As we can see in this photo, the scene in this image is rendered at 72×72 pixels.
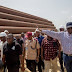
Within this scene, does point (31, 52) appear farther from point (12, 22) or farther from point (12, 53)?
point (12, 22)

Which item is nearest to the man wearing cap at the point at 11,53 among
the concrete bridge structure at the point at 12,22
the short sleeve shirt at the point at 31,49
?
the short sleeve shirt at the point at 31,49

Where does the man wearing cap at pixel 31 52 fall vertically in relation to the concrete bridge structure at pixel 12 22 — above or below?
below

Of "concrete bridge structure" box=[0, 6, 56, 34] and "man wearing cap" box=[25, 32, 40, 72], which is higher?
"concrete bridge structure" box=[0, 6, 56, 34]

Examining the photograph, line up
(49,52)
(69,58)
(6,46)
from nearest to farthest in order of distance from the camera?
(69,58) → (6,46) → (49,52)

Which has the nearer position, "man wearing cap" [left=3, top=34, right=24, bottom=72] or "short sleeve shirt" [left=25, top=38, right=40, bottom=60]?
"man wearing cap" [left=3, top=34, right=24, bottom=72]

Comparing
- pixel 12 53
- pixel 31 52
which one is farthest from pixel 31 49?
pixel 12 53

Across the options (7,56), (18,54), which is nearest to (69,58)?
(18,54)

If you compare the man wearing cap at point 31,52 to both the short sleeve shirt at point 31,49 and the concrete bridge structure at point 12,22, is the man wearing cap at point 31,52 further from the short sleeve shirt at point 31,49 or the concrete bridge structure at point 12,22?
the concrete bridge structure at point 12,22

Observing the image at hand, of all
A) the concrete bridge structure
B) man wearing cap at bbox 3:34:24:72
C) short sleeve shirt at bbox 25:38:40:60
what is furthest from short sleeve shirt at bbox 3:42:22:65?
the concrete bridge structure

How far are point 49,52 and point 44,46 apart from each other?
0.23 m

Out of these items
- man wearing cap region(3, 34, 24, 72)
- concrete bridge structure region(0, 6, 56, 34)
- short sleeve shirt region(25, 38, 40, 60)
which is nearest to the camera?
man wearing cap region(3, 34, 24, 72)

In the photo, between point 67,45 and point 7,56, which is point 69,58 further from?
point 7,56

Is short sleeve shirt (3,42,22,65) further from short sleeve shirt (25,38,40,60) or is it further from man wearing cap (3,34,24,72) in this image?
short sleeve shirt (25,38,40,60)

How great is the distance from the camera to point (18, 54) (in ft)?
10.4
